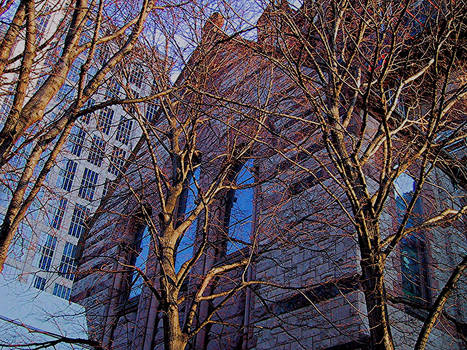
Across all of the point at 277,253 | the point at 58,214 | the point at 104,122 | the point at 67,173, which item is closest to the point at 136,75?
the point at 104,122

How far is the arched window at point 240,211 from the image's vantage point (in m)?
10.5

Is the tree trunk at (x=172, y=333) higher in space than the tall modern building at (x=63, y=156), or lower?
lower

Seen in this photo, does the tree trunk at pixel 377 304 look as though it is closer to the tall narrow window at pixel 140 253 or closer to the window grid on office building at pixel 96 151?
the window grid on office building at pixel 96 151

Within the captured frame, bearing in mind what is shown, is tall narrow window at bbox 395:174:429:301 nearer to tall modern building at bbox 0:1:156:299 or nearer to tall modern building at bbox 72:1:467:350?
tall modern building at bbox 72:1:467:350

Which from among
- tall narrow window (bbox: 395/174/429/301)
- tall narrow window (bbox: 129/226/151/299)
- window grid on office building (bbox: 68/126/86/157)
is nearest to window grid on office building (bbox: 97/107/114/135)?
window grid on office building (bbox: 68/126/86/157)

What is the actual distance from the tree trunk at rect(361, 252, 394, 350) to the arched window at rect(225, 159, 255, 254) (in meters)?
4.40

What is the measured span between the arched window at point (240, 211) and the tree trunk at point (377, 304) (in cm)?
440

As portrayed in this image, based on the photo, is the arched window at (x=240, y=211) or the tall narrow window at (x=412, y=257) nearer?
the tall narrow window at (x=412, y=257)

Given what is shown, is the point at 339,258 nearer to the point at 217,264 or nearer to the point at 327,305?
the point at 327,305

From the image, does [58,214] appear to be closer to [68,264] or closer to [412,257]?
[68,264]

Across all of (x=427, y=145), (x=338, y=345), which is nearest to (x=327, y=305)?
(x=338, y=345)

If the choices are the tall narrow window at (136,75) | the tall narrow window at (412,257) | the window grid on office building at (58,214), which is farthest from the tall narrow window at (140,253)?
the tall narrow window at (412,257)

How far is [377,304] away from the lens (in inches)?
215

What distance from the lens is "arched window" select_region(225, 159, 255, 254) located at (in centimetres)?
1045
